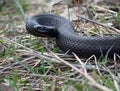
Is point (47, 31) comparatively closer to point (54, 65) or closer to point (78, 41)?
A: point (78, 41)

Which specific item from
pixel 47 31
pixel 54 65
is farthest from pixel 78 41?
pixel 47 31

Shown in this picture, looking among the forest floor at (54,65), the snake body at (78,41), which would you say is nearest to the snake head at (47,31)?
the snake body at (78,41)

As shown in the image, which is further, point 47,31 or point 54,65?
point 47,31

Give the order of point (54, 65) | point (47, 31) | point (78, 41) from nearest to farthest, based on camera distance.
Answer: point (54, 65)
point (78, 41)
point (47, 31)

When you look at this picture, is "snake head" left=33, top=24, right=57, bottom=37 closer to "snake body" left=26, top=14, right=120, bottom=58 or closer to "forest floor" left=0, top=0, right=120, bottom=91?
"snake body" left=26, top=14, right=120, bottom=58

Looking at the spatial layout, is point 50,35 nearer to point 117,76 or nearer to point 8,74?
point 8,74

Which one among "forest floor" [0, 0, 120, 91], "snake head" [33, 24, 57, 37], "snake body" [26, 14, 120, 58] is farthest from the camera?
"snake head" [33, 24, 57, 37]

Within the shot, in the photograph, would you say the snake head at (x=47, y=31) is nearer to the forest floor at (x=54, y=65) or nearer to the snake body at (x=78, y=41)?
the snake body at (x=78, y=41)

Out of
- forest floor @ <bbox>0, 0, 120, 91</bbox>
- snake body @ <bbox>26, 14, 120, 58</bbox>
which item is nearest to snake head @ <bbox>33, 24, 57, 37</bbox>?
snake body @ <bbox>26, 14, 120, 58</bbox>

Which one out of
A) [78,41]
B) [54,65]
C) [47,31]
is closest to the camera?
[54,65]
